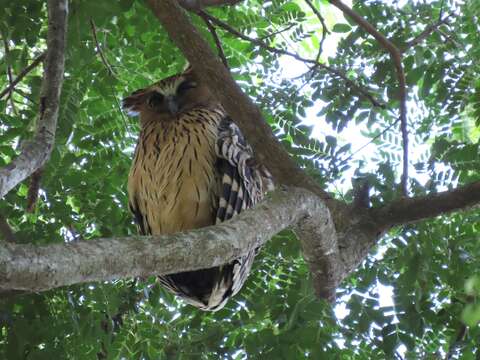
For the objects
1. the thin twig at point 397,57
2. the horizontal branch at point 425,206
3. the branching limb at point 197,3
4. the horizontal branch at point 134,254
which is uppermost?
the branching limb at point 197,3

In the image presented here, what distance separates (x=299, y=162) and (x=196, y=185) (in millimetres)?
666

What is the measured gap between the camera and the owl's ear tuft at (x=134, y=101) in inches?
200

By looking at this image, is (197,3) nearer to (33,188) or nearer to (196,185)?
(196,185)

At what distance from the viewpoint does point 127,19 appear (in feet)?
16.7

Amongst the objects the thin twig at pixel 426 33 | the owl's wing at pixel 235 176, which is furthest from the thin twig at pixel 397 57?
the owl's wing at pixel 235 176

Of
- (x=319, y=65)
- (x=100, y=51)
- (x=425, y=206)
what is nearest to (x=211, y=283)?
(x=425, y=206)

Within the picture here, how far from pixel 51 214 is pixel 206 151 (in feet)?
3.48

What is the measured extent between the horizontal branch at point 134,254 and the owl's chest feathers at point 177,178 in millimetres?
1390

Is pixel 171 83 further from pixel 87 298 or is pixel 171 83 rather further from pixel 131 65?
pixel 87 298

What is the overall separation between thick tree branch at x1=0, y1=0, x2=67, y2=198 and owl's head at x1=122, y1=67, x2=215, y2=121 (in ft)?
3.88

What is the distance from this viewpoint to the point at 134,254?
2.13m

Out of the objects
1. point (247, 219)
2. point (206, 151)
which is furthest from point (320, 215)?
point (206, 151)

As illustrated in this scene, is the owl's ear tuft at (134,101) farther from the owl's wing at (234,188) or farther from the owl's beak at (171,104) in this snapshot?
the owl's wing at (234,188)

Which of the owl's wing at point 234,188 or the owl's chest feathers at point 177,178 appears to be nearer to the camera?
the owl's wing at point 234,188
